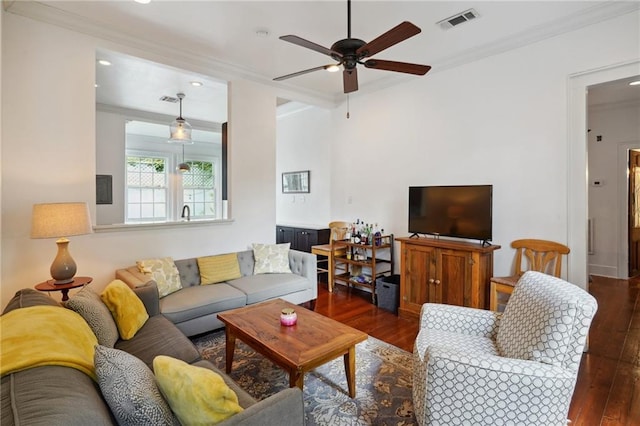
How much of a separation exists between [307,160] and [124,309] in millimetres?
4342

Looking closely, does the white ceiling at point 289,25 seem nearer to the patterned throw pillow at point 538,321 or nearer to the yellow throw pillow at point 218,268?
the yellow throw pillow at point 218,268

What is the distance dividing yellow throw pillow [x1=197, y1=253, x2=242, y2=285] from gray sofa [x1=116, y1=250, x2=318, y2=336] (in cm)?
7

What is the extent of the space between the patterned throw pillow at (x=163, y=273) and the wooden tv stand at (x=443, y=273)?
253 cm

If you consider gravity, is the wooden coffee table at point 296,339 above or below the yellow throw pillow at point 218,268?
below

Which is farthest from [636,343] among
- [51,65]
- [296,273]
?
[51,65]

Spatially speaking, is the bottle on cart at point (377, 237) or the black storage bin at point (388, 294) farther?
the bottle on cart at point (377, 237)

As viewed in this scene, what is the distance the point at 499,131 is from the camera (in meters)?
3.53

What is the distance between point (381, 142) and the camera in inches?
184

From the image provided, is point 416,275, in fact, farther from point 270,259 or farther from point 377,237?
point 270,259

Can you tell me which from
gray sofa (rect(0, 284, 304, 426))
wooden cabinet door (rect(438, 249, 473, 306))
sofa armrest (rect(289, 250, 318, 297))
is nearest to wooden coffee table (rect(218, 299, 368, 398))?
gray sofa (rect(0, 284, 304, 426))

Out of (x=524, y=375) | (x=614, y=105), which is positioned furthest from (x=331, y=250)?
(x=614, y=105)

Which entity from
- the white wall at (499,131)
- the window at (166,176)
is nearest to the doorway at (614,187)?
the white wall at (499,131)

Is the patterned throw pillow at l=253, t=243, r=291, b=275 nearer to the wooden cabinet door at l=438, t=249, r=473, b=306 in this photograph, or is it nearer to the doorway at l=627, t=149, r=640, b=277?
the wooden cabinet door at l=438, t=249, r=473, b=306

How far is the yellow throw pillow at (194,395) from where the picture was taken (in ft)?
3.69
